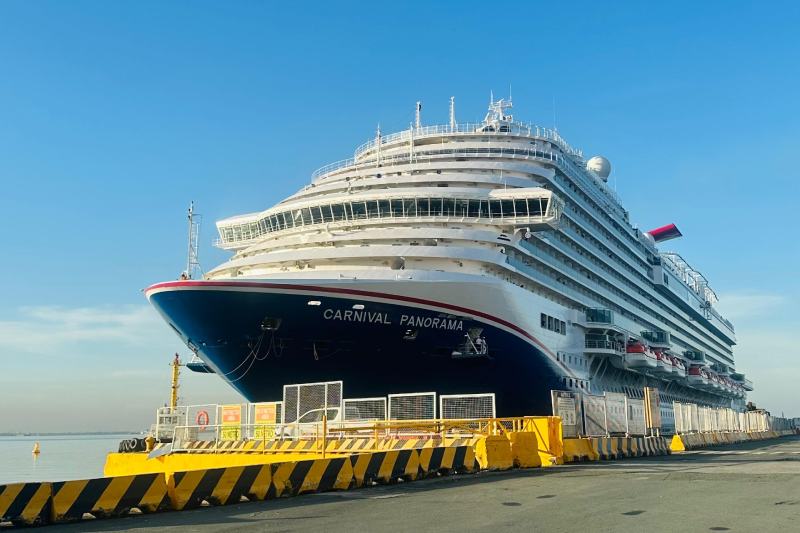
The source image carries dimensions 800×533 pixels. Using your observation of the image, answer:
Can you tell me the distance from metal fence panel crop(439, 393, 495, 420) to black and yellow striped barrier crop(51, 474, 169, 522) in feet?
40.5

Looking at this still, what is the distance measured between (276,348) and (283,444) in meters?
6.00

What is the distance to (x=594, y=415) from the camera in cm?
2428

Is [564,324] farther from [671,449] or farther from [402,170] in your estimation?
[402,170]

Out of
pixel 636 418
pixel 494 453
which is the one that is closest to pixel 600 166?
pixel 636 418

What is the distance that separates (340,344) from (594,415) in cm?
935

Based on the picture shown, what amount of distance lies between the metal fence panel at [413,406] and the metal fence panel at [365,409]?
49.6 inches

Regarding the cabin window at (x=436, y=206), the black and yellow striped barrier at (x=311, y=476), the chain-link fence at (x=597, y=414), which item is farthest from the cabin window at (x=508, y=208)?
the black and yellow striped barrier at (x=311, y=476)

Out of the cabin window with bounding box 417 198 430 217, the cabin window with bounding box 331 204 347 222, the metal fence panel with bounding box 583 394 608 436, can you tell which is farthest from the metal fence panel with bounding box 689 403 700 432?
the cabin window with bounding box 331 204 347 222

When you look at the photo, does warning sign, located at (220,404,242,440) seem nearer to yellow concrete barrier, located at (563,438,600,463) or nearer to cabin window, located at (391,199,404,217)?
yellow concrete barrier, located at (563,438,600,463)

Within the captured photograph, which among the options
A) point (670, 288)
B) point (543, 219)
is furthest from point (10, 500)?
point (670, 288)

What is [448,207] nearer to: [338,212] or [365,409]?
[338,212]

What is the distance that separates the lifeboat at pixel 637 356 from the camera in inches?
1667

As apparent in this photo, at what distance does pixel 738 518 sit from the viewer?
29.6 feet

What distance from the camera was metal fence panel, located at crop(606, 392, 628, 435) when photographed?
25.1 m
